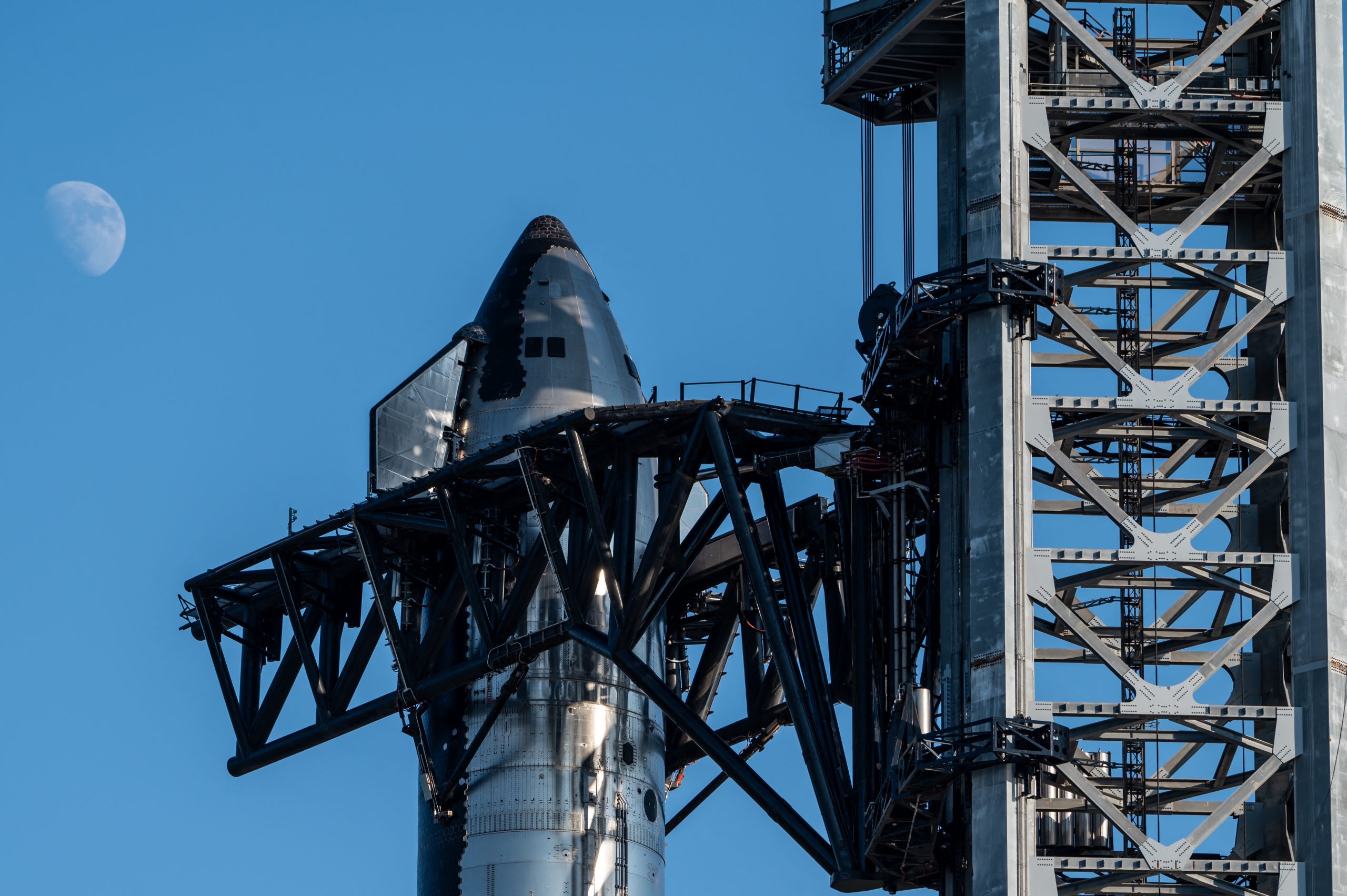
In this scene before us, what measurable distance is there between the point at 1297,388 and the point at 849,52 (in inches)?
531

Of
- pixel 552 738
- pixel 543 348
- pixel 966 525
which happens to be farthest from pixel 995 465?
pixel 543 348

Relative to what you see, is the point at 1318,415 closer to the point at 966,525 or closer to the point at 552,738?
the point at 966,525

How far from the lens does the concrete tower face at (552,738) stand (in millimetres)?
60781

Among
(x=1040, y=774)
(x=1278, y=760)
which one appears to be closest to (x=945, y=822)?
(x=1040, y=774)

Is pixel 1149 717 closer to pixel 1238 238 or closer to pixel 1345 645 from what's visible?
pixel 1345 645

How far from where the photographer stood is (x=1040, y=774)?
48.7m

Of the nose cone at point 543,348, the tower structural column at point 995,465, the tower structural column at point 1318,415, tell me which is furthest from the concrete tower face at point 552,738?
the tower structural column at point 1318,415

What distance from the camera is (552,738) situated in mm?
61812

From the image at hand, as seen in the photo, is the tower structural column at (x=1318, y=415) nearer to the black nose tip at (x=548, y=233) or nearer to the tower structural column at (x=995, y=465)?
the tower structural column at (x=995, y=465)

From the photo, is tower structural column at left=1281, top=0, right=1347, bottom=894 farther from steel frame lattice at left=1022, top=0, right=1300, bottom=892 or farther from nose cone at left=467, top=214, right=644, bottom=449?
nose cone at left=467, top=214, right=644, bottom=449

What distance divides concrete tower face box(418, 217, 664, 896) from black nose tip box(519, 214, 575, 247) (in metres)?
3.02

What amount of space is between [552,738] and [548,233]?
595 inches

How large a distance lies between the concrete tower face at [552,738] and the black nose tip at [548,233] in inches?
119

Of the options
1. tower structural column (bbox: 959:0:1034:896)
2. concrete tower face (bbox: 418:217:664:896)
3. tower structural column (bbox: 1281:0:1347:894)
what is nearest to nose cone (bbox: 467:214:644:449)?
concrete tower face (bbox: 418:217:664:896)
